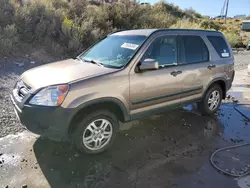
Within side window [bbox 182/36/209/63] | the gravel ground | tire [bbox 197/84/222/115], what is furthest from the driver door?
the gravel ground

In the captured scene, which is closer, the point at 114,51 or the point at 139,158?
the point at 139,158

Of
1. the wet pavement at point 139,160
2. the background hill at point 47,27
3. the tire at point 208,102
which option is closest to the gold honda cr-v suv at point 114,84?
the tire at point 208,102

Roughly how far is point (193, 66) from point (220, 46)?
3.95ft

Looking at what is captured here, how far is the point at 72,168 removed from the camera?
328 cm

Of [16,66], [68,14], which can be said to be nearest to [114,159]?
[16,66]

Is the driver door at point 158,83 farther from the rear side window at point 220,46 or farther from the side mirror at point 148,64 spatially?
the rear side window at point 220,46

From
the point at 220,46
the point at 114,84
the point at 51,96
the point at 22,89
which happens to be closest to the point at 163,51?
the point at 114,84

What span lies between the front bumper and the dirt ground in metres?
0.56

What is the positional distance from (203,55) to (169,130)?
1.78 meters

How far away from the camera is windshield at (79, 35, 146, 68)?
3.79 metres

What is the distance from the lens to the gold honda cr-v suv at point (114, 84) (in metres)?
3.11

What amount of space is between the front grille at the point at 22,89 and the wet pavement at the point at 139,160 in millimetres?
951

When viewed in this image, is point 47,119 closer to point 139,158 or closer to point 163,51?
point 139,158

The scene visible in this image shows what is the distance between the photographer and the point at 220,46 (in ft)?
17.1
